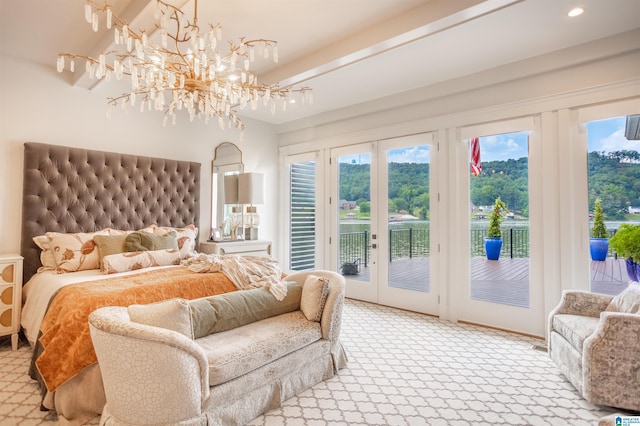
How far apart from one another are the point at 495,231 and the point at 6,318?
16.2 ft

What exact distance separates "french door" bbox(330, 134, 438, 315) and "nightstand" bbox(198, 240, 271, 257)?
1083 millimetres

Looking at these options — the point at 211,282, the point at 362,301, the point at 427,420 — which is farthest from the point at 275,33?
the point at 362,301

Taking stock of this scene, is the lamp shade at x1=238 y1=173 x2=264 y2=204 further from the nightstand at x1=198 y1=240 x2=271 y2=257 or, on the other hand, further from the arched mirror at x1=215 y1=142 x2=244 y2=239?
the nightstand at x1=198 y1=240 x2=271 y2=257

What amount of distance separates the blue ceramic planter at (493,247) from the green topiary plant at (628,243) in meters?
1.12

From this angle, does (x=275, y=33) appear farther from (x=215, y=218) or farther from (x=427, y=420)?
(x=427, y=420)

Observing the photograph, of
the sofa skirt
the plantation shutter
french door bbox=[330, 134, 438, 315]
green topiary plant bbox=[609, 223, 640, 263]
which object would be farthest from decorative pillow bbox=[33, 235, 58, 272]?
green topiary plant bbox=[609, 223, 640, 263]

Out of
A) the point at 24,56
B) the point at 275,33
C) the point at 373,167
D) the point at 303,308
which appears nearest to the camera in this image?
the point at 303,308

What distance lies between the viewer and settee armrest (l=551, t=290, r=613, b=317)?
103 inches

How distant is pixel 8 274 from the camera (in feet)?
10.0

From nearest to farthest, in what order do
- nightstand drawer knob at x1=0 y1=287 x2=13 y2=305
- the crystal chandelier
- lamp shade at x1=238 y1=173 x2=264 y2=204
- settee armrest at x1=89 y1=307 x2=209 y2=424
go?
1. settee armrest at x1=89 y1=307 x2=209 y2=424
2. the crystal chandelier
3. nightstand drawer knob at x1=0 y1=287 x2=13 y2=305
4. lamp shade at x1=238 y1=173 x2=264 y2=204

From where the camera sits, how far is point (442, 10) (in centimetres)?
239

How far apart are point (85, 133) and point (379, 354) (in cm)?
394

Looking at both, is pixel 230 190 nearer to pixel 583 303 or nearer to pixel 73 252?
pixel 73 252

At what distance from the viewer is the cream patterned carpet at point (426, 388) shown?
2078 mm
